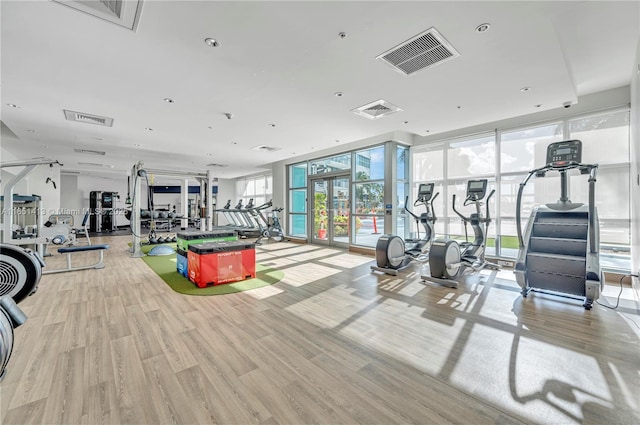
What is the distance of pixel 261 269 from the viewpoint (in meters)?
5.27

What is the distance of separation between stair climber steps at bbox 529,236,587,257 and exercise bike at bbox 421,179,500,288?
1054 mm

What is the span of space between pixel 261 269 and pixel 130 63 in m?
3.71

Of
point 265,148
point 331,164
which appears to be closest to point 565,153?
point 331,164

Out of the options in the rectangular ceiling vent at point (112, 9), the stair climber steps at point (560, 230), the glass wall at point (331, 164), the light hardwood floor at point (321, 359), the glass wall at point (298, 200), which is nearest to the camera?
the light hardwood floor at point (321, 359)

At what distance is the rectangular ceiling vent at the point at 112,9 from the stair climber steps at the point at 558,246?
17.5ft

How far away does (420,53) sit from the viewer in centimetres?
299

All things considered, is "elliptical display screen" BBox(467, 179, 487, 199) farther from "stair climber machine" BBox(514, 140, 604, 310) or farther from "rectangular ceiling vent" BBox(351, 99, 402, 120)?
"rectangular ceiling vent" BBox(351, 99, 402, 120)

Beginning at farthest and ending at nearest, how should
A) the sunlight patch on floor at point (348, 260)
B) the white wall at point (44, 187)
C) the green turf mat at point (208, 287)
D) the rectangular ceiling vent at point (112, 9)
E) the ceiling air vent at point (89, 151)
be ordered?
the white wall at point (44, 187) → the ceiling air vent at point (89, 151) → the sunlight patch on floor at point (348, 260) → the green turf mat at point (208, 287) → the rectangular ceiling vent at point (112, 9)

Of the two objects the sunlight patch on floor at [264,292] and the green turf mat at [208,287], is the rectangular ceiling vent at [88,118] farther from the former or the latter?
the sunlight patch on floor at [264,292]

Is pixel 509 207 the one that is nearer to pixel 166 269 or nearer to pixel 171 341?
pixel 171 341

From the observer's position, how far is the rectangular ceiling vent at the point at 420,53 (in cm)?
274

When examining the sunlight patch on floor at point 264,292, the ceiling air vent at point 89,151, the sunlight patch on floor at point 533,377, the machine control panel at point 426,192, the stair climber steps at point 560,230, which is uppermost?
the ceiling air vent at point 89,151

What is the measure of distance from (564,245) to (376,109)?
3408 mm

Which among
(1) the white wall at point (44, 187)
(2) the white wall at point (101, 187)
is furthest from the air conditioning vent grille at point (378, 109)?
(2) the white wall at point (101, 187)
